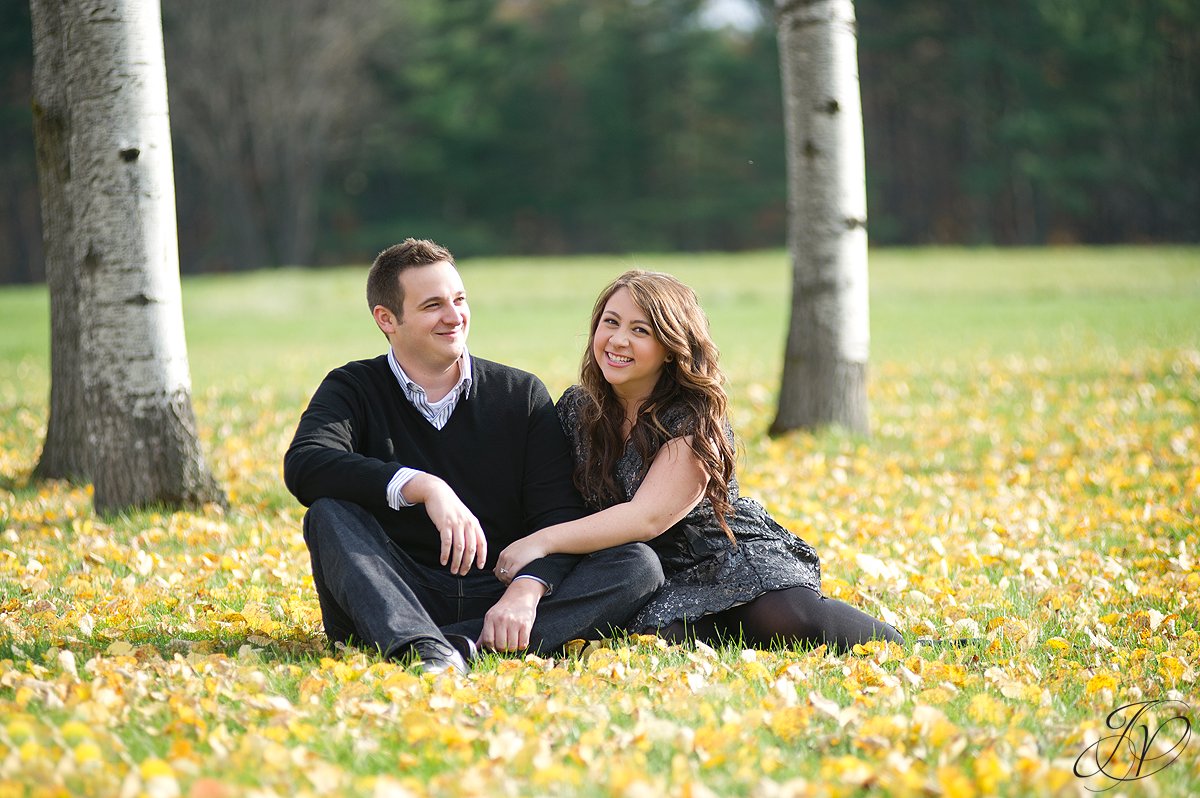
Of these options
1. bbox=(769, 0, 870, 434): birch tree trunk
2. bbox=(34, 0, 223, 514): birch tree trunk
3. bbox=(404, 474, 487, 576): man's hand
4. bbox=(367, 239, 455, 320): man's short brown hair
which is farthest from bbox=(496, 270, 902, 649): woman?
bbox=(769, 0, 870, 434): birch tree trunk

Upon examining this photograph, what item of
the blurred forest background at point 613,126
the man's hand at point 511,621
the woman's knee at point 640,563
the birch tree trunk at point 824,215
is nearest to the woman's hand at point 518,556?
the man's hand at point 511,621

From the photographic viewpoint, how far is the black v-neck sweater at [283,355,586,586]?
3756mm

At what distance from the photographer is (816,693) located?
313 cm

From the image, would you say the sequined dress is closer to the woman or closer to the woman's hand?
the woman

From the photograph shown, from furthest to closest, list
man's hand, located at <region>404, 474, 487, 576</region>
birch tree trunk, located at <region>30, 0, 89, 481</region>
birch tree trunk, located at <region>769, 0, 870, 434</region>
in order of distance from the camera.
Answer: birch tree trunk, located at <region>769, 0, 870, 434</region> < birch tree trunk, located at <region>30, 0, 89, 481</region> < man's hand, located at <region>404, 474, 487, 576</region>

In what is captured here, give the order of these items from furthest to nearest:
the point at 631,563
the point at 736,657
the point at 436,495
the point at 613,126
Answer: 1. the point at 613,126
2. the point at 631,563
3. the point at 736,657
4. the point at 436,495

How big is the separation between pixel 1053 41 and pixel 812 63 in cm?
3770

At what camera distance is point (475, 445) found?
391 centimetres

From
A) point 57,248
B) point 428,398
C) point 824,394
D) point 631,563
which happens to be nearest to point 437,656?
point 631,563

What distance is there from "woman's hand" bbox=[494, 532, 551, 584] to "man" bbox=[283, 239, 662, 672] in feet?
0.15

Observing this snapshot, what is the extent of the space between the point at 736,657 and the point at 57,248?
467 centimetres

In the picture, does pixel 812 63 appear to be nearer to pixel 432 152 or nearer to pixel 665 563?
pixel 665 563

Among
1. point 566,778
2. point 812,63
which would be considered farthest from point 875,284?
point 566,778

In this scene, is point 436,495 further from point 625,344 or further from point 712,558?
point 712,558
